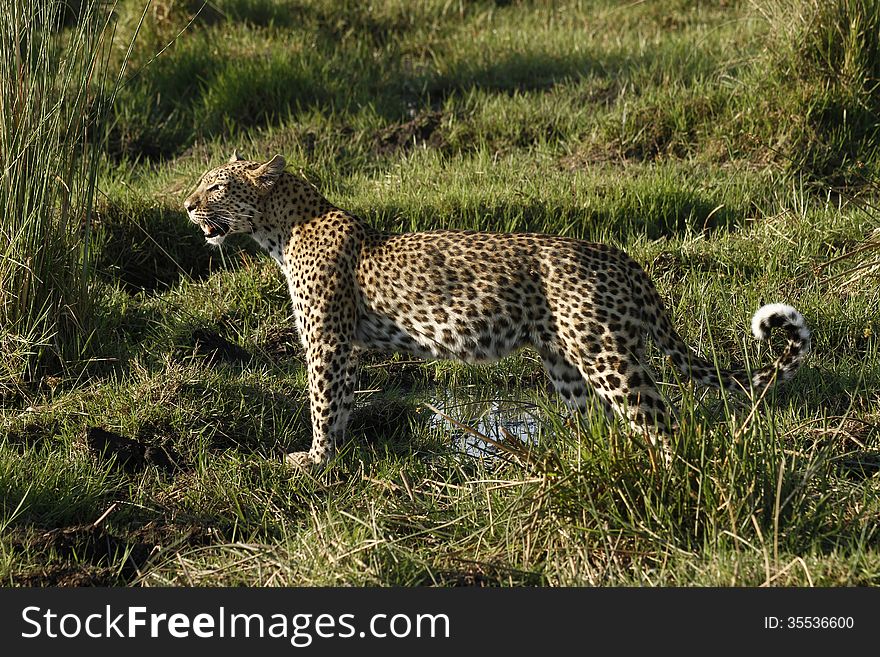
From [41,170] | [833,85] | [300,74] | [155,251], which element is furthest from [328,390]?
[833,85]

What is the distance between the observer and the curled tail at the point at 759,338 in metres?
5.39

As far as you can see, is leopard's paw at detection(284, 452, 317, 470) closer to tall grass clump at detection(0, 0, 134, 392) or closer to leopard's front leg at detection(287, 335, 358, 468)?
leopard's front leg at detection(287, 335, 358, 468)

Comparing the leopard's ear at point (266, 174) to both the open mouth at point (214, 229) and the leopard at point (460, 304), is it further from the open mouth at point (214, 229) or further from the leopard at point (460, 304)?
the open mouth at point (214, 229)

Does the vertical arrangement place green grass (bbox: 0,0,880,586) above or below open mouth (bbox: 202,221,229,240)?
below

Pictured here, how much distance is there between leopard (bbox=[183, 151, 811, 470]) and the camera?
18.3 ft

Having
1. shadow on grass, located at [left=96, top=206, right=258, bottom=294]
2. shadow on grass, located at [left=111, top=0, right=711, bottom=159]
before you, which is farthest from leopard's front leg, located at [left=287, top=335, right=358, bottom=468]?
shadow on grass, located at [left=111, top=0, right=711, bottom=159]

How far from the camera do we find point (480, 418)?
6.62 m

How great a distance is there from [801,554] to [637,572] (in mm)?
617

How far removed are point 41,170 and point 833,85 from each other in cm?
554

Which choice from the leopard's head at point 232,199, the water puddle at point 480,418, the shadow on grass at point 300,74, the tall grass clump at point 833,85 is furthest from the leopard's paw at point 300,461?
the tall grass clump at point 833,85

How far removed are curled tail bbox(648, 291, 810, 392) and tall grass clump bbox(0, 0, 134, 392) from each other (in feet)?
10.1

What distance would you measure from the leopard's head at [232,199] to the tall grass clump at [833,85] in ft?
13.4

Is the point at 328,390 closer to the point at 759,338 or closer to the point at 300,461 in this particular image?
the point at 300,461

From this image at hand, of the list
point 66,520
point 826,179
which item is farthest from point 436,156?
point 66,520
